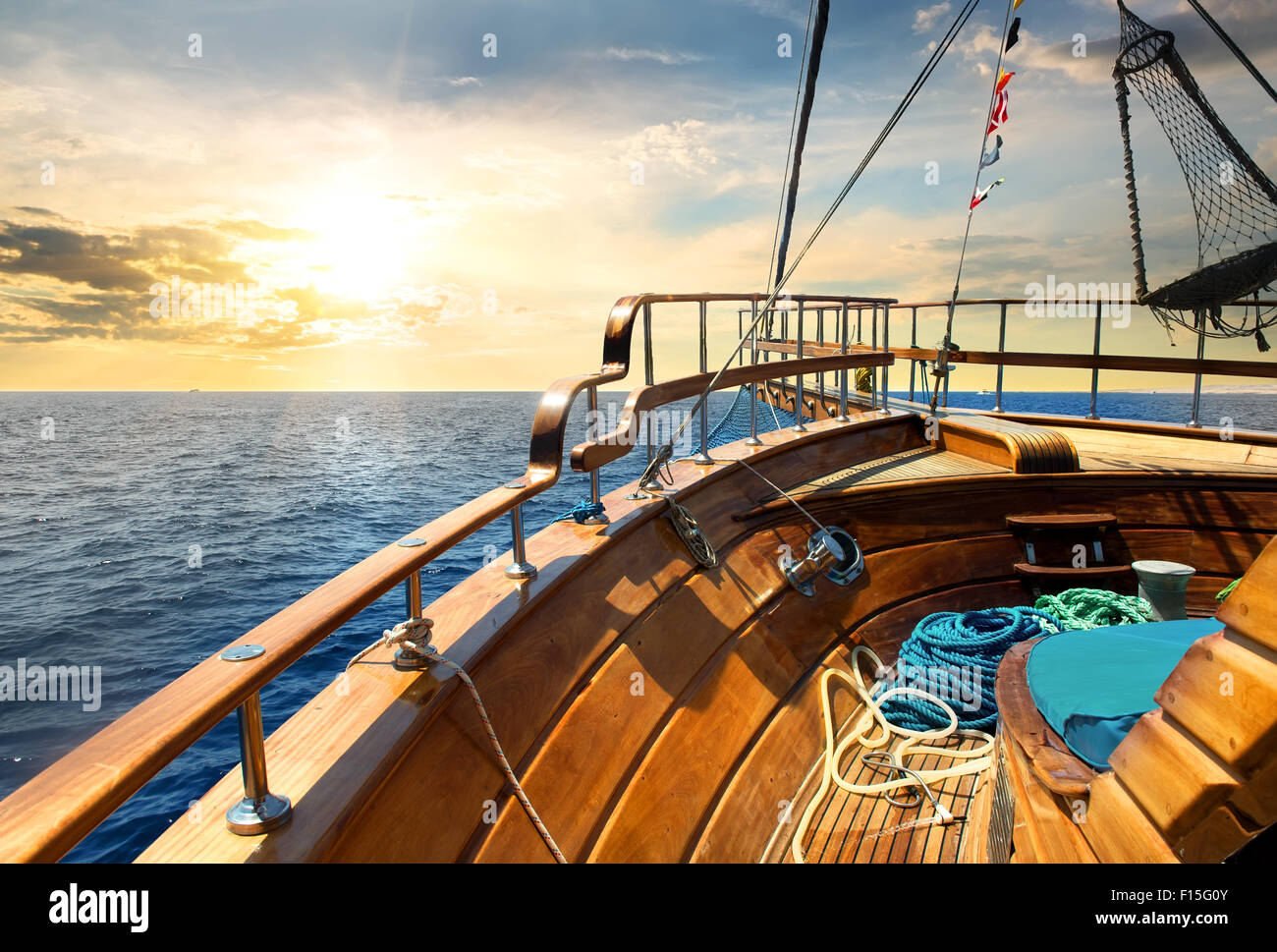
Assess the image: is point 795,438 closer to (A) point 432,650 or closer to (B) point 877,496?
(B) point 877,496

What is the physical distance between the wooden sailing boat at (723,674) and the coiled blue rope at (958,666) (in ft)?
0.63

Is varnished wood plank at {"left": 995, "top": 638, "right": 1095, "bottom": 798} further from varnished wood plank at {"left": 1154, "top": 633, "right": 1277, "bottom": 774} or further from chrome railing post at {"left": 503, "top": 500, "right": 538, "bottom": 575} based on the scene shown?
chrome railing post at {"left": 503, "top": 500, "right": 538, "bottom": 575}

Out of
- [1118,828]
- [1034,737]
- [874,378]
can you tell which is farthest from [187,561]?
[1118,828]

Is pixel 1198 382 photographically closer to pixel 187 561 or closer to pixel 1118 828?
pixel 1118 828

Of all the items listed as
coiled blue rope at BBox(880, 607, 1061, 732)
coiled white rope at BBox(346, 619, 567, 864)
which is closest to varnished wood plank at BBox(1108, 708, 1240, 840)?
coiled white rope at BBox(346, 619, 567, 864)

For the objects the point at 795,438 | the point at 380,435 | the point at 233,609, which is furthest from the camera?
the point at 380,435

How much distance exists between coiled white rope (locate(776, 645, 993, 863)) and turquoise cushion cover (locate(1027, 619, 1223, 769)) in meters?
0.70

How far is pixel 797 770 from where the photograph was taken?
8.58ft

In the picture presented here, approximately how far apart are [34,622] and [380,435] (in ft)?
135

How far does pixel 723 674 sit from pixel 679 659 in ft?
0.76

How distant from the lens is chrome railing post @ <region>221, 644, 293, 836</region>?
1.20 metres

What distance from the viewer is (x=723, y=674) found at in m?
2.71

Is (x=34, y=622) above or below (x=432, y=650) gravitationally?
below
